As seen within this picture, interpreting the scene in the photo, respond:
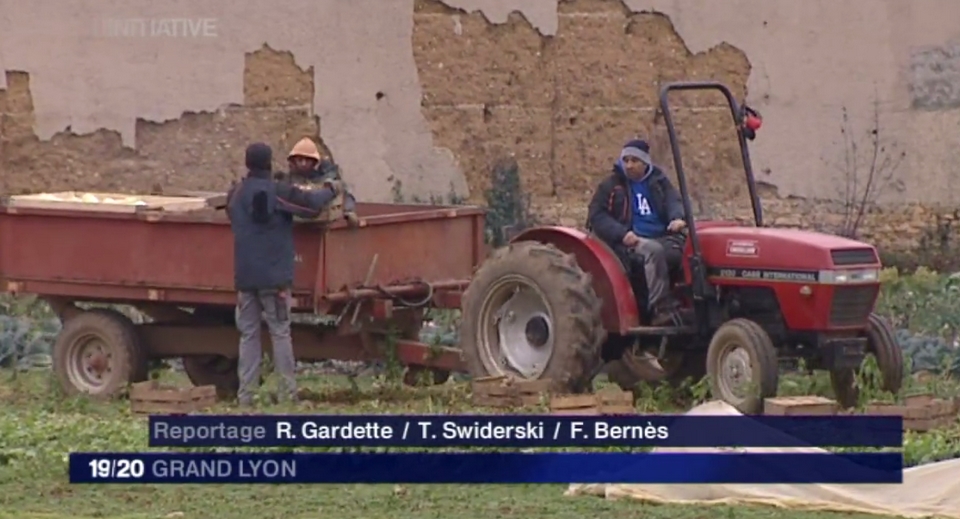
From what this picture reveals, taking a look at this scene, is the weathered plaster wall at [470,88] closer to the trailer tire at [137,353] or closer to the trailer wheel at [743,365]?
the trailer tire at [137,353]

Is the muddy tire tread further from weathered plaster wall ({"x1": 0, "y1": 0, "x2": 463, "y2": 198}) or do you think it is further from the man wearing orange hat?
weathered plaster wall ({"x1": 0, "y1": 0, "x2": 463, "y2": 198})

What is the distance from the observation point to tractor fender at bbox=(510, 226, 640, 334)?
13.7m

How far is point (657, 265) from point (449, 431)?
300 cm

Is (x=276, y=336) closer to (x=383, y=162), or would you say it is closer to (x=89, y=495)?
(x=89, y=495)

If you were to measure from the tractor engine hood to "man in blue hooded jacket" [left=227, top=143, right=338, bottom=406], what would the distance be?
2.53m

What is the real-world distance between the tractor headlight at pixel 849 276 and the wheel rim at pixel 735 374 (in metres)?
0.67

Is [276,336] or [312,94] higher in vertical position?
[312,94]

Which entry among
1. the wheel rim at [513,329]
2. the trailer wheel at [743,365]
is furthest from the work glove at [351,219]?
the trailer wheel at [743,365]

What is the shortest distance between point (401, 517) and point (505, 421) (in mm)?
1536

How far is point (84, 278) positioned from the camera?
1503 cm

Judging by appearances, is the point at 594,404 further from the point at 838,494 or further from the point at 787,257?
the point at 838,494

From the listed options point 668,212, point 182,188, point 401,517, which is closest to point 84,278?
point 668,212

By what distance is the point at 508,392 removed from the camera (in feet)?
44.4

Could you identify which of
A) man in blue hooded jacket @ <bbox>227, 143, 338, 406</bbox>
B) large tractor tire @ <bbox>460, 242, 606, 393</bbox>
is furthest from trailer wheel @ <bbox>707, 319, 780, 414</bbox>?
man in blue hooded jacket @ <bbox>227, 143, 338, 406</bbox>
